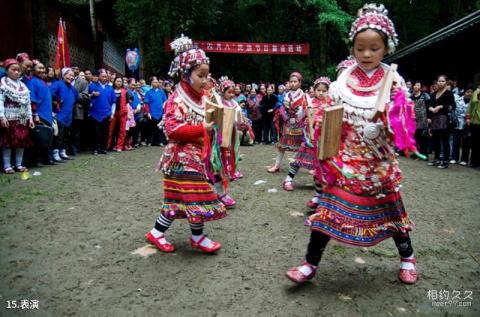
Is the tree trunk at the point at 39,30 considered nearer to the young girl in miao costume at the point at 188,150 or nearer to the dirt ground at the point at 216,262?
the dirt ground at the point at 216,262

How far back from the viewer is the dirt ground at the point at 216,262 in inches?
113

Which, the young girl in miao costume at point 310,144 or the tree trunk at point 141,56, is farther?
the tree trunk at point 141,56

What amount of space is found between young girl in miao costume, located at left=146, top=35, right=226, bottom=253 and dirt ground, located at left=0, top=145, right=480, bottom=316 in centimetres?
50

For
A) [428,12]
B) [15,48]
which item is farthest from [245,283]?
[428,12]

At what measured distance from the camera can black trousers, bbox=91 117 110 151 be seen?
10.2 meters

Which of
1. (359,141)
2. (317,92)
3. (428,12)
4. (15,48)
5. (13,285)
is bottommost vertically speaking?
(13,285)

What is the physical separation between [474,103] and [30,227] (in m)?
9.36

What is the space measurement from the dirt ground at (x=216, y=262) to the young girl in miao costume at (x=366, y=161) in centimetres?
43

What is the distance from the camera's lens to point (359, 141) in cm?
299

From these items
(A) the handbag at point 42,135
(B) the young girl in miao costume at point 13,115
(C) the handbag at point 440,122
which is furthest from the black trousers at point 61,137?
(C) the handbag at point 440,122

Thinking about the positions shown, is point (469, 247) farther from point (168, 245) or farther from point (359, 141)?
→ point (168, 245)

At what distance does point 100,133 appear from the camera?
10328mm

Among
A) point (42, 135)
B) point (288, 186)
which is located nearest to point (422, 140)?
point (288, 186)

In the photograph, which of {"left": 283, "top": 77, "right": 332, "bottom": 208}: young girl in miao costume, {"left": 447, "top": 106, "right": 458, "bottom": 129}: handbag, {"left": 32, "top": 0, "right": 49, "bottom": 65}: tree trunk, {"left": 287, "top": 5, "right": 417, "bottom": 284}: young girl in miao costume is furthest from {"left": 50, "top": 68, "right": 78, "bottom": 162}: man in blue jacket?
{"left": 447, "top": 106, "right": 458, "bottom": 129}: handbag
